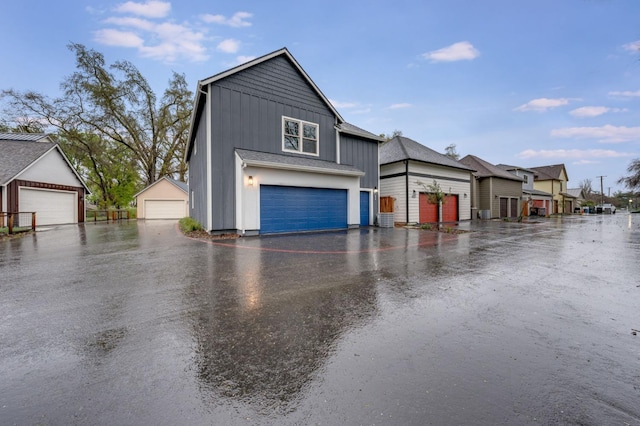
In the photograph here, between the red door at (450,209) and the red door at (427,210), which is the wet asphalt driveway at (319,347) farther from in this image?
the red door at (450,209)

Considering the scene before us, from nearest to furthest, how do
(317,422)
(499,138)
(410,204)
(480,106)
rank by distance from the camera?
(317,422) → (410,204) → (480,106) → (499,138)

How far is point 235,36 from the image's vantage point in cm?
1565

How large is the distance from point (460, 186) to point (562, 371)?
2099 centimetres

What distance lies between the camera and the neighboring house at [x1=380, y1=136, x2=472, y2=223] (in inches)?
682

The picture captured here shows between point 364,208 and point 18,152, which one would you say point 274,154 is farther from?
point 18,152

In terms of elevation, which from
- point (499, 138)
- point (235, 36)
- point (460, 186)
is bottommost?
point (460, 186)

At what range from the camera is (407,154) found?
17359mm

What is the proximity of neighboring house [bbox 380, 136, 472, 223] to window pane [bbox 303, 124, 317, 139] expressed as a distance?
6444 millimetres

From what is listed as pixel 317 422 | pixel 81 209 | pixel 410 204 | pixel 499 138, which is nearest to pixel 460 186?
pixel 410 204

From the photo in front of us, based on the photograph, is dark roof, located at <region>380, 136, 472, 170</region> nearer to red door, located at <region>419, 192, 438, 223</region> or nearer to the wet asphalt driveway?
red door, located at <region>419, 192, 438, 223</region>

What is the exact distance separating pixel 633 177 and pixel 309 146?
31.7 m

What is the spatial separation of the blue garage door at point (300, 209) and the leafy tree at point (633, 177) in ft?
95.9

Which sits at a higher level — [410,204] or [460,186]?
[460,186]

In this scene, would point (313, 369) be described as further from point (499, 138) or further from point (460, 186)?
point (499, 138)
